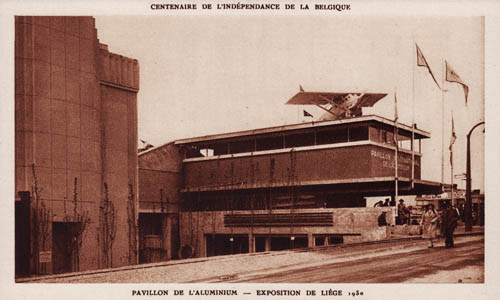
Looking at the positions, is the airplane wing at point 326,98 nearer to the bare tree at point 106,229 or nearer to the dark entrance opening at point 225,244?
the dark entrance opening at point 225,244

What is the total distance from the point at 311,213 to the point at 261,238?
346 cm

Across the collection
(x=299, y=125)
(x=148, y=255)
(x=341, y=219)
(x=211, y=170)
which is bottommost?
(x=148, y=255)

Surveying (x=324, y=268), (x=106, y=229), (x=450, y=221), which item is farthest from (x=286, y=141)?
(x=324, y=268)

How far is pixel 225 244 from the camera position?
3672 cm

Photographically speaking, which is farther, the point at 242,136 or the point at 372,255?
the point at 242,136

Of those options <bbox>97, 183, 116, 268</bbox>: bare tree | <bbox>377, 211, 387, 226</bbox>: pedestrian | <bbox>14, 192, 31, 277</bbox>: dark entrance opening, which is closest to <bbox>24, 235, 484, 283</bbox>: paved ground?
<bbox>14, 192, 31, 277</bbox>: dark entrance opening

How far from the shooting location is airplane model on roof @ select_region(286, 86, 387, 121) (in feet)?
105

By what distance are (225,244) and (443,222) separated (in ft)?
54.5

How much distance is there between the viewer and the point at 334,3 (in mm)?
15617

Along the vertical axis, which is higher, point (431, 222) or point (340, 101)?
point (340, 101)

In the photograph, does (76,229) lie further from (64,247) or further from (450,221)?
(450,221)
